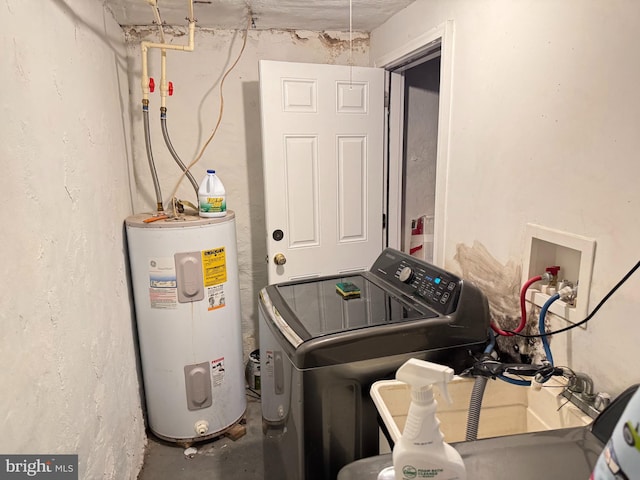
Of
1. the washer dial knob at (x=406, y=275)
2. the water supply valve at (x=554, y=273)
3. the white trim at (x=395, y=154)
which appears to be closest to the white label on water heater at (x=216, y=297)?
the washer dial knob at (x=406, y=275)

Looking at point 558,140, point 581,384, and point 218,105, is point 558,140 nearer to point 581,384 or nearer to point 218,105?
point 581,384

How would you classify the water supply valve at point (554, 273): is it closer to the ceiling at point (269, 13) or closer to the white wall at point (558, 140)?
the white wall at point (558, 140)

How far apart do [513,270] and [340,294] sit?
580mm

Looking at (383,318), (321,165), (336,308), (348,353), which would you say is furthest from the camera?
(321,165)

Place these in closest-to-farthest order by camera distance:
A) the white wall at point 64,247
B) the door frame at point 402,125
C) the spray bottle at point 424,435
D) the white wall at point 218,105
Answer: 1. the spray bottle at point 424,435
2. the white wall at point 64,247
3. the door frame at point 402,125
4. the white wall at point 218,105

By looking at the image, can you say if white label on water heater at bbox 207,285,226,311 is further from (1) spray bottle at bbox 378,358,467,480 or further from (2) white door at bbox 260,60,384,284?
(1) spray bottle at bbox 378,358,467,480

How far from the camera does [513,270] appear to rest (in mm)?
1334

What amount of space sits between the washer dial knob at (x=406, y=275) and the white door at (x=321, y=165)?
0.92 metres

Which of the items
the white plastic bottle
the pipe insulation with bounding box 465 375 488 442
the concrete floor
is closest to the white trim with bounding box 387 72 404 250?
the white plastic bottle

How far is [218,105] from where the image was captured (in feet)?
7.81

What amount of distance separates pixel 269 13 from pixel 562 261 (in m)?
1.78

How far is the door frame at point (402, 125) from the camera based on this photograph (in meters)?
1.64

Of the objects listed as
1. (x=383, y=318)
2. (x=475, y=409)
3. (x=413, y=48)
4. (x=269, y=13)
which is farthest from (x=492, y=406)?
(x=269, y=13)

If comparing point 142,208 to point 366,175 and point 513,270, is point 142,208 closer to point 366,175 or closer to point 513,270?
point 366,175
